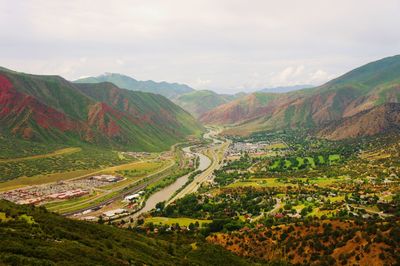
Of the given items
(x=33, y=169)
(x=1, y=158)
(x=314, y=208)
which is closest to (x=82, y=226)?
(x=314, y=208)

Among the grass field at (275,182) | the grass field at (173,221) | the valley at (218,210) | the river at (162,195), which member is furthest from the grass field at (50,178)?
the grass field at (173,221)

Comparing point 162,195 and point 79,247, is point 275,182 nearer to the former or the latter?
point 162,195

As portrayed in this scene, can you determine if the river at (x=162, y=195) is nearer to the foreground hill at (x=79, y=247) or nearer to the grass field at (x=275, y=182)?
the grass field at (x=275, y=182)

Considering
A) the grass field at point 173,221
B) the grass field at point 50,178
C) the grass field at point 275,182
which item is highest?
the grass field at point 50,178

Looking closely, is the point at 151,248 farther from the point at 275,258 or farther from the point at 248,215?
the point at 248,215

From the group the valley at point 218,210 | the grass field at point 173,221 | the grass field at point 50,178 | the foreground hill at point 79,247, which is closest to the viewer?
the foreground hill at point 79,247

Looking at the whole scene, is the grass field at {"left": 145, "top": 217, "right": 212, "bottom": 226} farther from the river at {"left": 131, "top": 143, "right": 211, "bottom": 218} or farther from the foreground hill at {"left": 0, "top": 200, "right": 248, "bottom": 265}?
the foreground hill at {"left": 0, "top": 200, "right": 248, "bottom": 265}

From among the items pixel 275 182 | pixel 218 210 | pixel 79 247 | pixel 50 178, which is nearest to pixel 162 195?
pixel 218 210

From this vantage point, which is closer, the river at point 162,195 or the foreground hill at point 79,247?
the foreground hill at point 79,247

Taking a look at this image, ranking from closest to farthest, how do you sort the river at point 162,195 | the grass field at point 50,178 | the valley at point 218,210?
the valley at point 218,210, the river at point 162,195, the grass field at point 50,178
